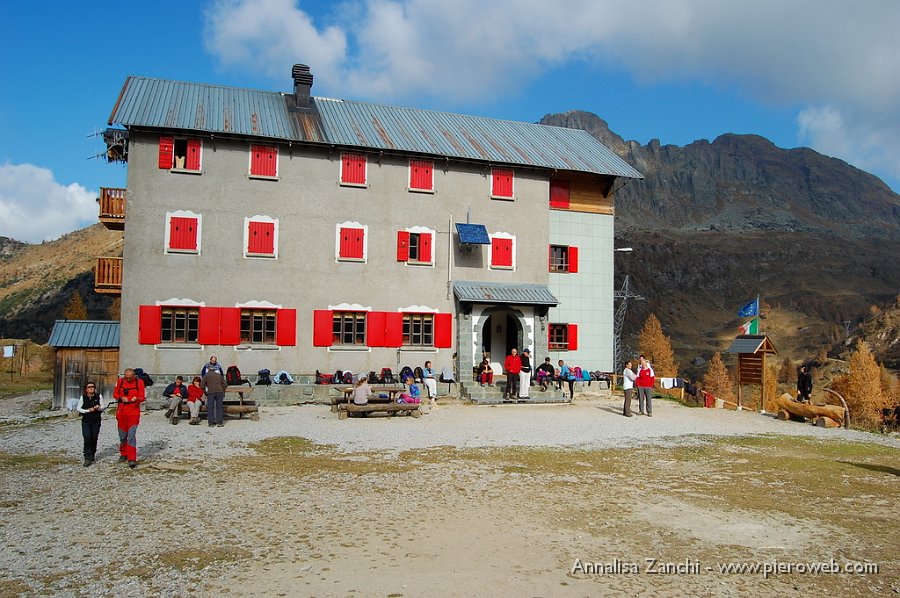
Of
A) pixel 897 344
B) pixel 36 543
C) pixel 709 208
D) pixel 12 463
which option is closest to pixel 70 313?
pixel 12 463

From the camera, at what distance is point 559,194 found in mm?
30172

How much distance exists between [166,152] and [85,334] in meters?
6.69

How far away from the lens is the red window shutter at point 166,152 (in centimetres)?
2450

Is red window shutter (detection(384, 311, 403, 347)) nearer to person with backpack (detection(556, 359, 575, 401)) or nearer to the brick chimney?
Answer: person with backpack (detection(556, 359, 575, 401))

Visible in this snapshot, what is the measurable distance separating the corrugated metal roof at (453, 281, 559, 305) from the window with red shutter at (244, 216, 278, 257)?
695cm

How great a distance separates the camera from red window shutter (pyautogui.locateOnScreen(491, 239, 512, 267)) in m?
28.2

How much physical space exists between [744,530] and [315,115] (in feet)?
76.4

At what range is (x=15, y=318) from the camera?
67.7 metres

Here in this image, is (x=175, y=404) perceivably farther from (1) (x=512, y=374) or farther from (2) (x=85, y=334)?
(1) (x=512, y=374)

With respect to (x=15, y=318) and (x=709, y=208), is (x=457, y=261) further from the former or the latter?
(x=709, y=208)

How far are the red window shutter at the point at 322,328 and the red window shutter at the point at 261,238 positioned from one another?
9.05ft

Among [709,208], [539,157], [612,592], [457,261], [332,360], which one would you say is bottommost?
[612,592]

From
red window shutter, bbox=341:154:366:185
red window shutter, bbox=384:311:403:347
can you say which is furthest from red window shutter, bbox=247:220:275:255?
red window shutter, bbox=384:311:403:347

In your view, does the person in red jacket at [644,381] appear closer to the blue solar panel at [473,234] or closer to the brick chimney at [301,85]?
the blue solar panel at [473,234]
